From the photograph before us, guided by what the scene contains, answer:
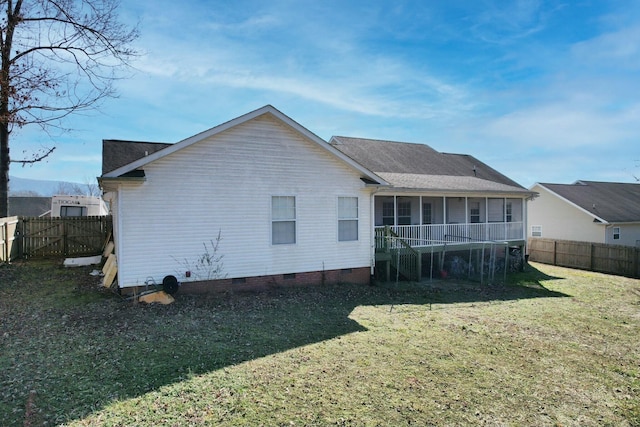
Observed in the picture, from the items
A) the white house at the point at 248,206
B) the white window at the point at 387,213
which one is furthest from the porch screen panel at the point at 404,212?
the white house at the point at 248,206

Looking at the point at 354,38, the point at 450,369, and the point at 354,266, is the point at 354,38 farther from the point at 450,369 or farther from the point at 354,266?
the point at 450,369

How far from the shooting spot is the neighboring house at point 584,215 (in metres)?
23.2

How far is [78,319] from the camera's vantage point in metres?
8.02

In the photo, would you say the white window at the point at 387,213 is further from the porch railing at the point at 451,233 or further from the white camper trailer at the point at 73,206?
the white camper trailer at the point at 73,206

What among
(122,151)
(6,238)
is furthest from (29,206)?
(122,151)

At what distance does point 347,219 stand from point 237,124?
15.7ft

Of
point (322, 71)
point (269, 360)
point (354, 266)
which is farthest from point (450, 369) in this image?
point (322, 71)

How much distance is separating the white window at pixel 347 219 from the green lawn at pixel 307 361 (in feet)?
7.50

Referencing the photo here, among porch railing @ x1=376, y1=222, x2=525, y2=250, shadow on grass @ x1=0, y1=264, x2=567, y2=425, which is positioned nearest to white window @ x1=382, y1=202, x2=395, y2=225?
porch railing @ x1=376, y1=222, x2=525, y2=250

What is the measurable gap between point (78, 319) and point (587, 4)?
18.0m

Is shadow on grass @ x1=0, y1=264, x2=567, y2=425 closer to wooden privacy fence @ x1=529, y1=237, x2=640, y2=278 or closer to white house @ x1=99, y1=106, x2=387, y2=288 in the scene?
white house @ x1=99, y1=106, x2=387, y2=288

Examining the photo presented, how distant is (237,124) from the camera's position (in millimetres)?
10461

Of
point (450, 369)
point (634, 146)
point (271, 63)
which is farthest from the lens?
point (634, 146)

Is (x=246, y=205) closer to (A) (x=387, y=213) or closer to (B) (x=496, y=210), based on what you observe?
(A) (x=387, y=213)
